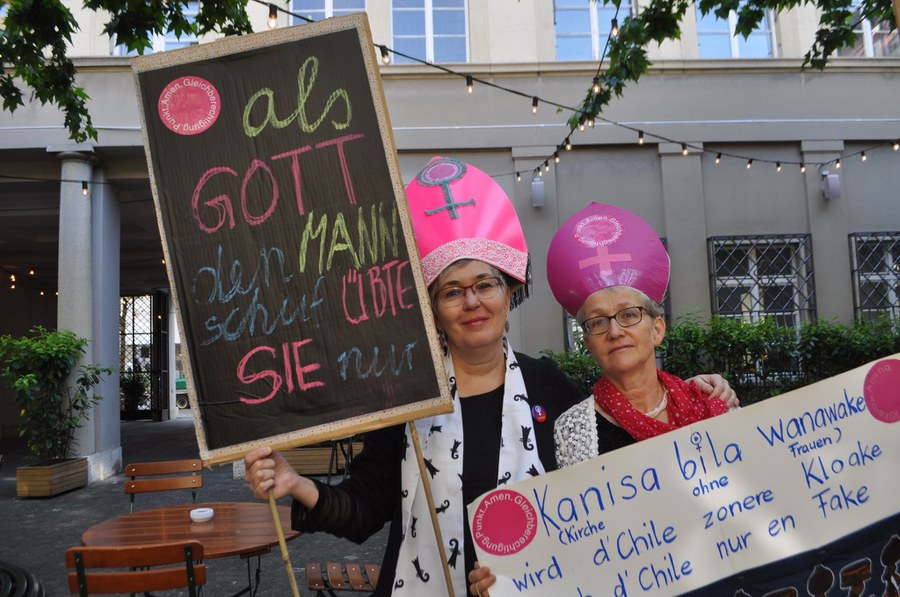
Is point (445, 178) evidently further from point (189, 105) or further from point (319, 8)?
point (319, 8)

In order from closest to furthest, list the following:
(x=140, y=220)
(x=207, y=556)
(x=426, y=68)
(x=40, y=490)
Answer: (x=207, y=556) < (x=40, y=490) < (x=426, y=68) < (x=140, y=220)

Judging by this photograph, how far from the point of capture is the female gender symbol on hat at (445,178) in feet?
5.86

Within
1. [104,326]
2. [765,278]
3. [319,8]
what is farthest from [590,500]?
[319,8]

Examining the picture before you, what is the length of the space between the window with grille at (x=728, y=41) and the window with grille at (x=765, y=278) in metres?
2.87

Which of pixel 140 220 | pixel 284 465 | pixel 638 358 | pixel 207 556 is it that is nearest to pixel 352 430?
pixel 284 465

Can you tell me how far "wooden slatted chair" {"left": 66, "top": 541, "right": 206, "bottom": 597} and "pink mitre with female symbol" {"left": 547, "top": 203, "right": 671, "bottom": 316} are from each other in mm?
1811

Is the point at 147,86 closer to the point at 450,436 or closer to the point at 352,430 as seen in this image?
the point at 352,430

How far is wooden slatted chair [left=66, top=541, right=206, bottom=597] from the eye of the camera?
2.41 metres

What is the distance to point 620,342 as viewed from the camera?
1.65 meters

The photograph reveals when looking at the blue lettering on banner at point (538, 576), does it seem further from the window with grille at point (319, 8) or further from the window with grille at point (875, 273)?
the window with grille at point (319, 8)

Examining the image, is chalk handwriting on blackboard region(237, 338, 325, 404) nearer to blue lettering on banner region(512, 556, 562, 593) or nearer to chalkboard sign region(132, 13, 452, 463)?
chalkboard sign region(132, 13, 452, 463)

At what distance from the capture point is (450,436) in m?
1.71

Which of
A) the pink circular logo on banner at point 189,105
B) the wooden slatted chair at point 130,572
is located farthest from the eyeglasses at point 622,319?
the wooden slatted chair at point 130,572

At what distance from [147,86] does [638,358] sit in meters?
1.45
